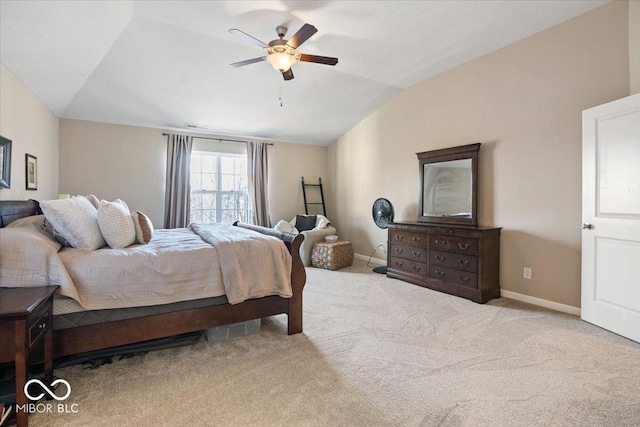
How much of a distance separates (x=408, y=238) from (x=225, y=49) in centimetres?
322

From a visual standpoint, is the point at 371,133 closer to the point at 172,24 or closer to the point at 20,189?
the point at 172,24

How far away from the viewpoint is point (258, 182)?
5773 millimetres

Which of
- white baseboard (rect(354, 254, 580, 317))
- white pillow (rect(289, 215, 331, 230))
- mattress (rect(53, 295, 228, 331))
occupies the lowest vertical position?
white baseboard (rect(354, 254, 580, 317))

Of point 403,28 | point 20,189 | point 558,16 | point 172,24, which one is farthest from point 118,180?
point 558,16

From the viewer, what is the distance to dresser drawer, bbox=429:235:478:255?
10.9ft

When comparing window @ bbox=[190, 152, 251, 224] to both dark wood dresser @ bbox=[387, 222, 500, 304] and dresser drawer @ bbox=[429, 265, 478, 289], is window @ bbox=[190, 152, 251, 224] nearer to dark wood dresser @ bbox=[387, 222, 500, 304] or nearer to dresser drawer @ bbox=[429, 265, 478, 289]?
dark wood dresser @ bbox=[387, 222, 500, 304]

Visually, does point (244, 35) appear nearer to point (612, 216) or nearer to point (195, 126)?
point (195, 126)

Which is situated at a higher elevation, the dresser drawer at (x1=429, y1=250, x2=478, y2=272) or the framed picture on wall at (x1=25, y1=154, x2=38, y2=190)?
the framed picture on wall at (x1=25, y1=154, x2=38, y2=190)

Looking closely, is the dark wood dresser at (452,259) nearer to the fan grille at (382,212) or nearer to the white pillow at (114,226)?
the fan grille at (382,212)

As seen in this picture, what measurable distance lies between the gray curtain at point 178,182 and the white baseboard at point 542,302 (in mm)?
4833

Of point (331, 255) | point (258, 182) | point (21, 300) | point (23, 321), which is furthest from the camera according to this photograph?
point (258, 182)

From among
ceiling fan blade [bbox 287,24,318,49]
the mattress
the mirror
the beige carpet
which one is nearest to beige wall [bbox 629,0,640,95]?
the mirror

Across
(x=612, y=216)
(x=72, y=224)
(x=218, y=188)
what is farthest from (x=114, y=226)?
(x=612, y=216)

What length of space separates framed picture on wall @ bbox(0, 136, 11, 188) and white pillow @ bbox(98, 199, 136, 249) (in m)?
1.23
